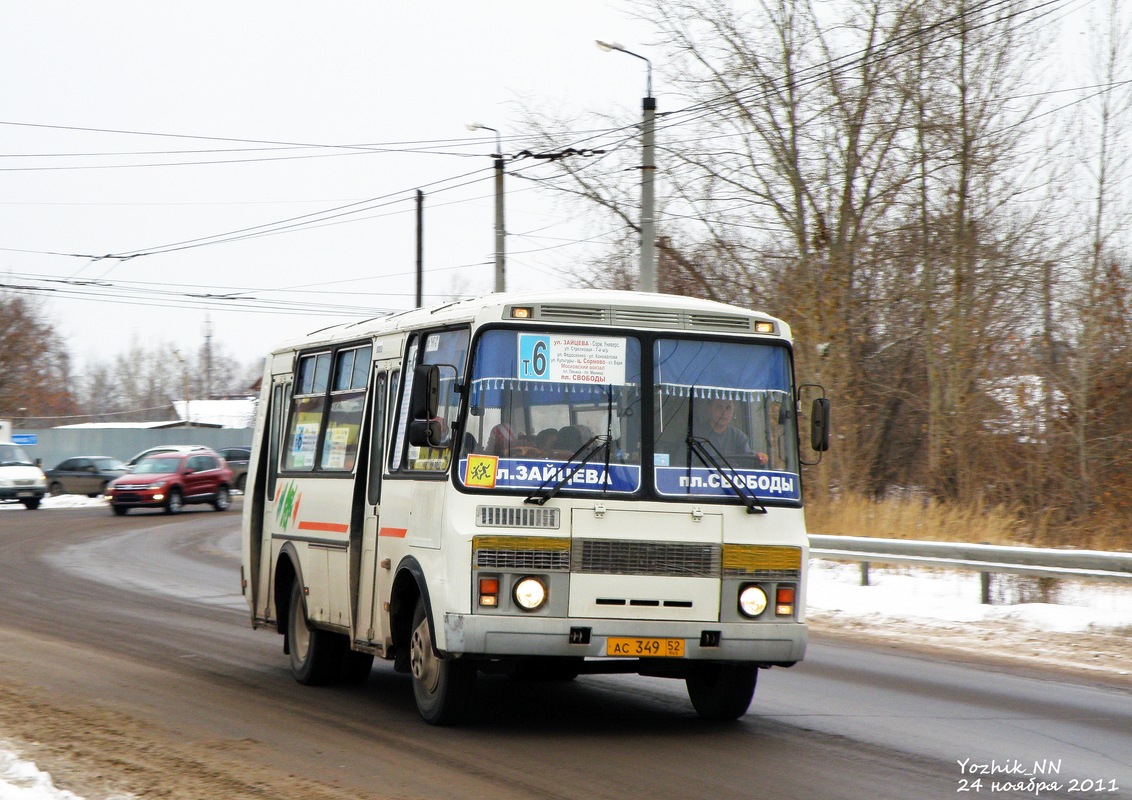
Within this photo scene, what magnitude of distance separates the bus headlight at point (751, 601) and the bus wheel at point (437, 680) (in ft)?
5.29

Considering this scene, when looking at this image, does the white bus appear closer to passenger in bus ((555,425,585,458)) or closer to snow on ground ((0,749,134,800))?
passenger in bus ((555,425,585,458))

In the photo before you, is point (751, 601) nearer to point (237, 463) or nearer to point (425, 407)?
point (425, 407)

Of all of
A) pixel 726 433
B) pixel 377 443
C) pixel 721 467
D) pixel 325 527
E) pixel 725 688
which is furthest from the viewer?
pixel 325 527

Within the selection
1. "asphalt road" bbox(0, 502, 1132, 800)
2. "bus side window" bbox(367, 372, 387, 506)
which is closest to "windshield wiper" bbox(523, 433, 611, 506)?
"asphalt road" bbox(0, 502, 1132, 800)

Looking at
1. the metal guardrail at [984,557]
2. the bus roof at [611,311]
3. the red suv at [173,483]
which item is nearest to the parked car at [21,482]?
the red suv at [173,483]

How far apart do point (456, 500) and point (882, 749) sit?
9.08 ft

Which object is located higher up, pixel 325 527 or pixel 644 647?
pixel 325 527

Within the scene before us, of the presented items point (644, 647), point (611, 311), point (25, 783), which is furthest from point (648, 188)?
point (25, 783)

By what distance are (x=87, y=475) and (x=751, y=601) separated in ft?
150

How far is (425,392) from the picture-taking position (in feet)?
27.1

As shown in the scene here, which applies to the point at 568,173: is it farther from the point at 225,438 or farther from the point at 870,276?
the point at 225,438

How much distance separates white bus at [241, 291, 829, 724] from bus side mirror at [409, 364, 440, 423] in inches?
0.5

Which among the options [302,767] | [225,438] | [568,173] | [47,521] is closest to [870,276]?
[568,173]

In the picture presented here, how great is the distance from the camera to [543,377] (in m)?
8.52
